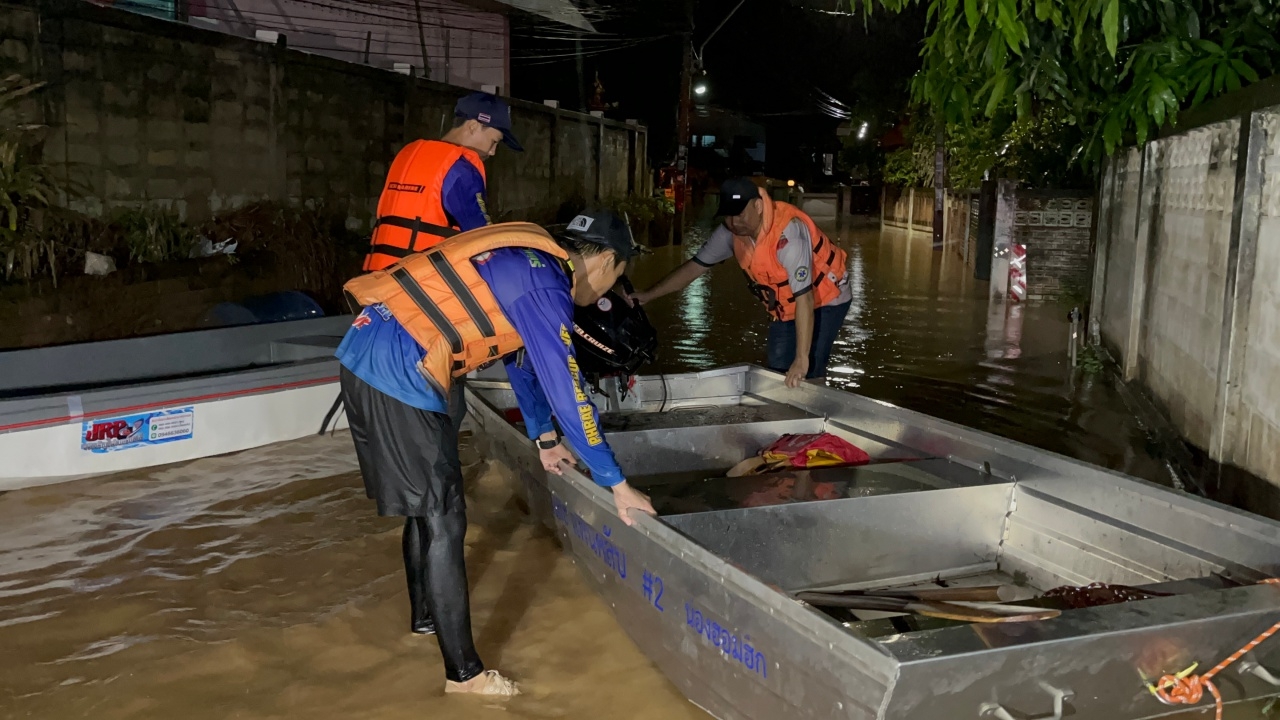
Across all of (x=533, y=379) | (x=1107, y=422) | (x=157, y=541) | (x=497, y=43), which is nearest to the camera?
(x=533, y=379)

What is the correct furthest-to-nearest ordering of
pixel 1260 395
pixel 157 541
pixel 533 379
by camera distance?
1. pixel 157 541
2. pixel 1260 395
3. pixel 533 379

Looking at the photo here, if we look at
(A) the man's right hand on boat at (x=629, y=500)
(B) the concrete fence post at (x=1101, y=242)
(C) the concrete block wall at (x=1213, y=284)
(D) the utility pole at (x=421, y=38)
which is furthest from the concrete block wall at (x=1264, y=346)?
(D) the utility pole at (x=421, y=38)

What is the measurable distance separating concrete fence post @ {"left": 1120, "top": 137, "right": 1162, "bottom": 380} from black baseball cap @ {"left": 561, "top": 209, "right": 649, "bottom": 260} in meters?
4.96

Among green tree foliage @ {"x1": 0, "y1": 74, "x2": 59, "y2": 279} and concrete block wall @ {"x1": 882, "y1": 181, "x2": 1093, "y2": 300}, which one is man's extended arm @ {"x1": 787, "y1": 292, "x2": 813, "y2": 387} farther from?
concrete block wall @ {"x1": 882, "y1": 181, "x2": 1093, "y2": 300}

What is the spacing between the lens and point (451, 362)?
3.17 m

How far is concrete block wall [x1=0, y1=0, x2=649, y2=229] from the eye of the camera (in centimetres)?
845

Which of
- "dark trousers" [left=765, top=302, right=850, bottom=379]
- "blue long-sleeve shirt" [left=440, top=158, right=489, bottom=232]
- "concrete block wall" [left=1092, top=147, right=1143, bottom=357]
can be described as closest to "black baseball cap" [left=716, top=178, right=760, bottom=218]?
"dark trousers" [left=765, top=302, right=850, bottom=379]

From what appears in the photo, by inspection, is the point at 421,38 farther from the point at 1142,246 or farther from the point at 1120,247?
the point at 1142,246

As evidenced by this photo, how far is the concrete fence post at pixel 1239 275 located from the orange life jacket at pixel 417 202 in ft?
11.7

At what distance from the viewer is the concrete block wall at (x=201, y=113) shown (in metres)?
8.45

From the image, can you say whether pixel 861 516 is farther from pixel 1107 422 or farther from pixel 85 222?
pixel 85 222

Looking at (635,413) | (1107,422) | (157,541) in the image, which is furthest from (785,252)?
(157,541)

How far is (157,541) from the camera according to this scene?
4730 millimetres

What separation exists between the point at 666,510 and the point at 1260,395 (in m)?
2.66
